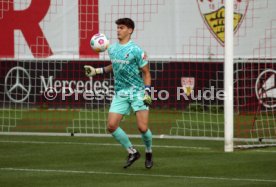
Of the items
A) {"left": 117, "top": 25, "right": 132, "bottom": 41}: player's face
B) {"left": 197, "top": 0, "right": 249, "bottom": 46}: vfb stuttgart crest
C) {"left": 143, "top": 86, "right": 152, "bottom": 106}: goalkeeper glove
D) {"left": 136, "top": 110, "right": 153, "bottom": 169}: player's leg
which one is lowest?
{"left": 136, "top": 110, "right": 153, "bottom": 169}: player's leg

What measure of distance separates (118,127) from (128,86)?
0.64m

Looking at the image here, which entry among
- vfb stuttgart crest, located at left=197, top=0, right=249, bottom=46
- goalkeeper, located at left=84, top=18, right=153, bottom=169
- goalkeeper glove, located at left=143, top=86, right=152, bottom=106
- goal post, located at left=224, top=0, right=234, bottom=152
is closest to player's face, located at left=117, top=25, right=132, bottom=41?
goalkeeper, located at left=84, top=18, right=153, bottom=169

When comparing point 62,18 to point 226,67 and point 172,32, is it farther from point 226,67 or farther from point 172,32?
point 226,67

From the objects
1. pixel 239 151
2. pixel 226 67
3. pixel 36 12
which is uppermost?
pixel 36 12

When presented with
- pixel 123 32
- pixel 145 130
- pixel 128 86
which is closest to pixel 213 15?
pixel 123 32

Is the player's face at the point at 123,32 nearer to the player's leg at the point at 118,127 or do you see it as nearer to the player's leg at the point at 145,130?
the player's leg at the point at 118,127

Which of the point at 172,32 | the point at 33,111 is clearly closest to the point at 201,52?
the point at 172,32

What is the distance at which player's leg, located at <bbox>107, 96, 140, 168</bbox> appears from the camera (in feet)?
45.5

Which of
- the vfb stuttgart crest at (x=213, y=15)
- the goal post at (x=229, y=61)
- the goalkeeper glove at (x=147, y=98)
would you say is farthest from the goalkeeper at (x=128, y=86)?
the vfb stuttgart crest at (x=213, y=15)

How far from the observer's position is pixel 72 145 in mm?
17453

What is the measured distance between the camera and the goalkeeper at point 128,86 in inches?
548

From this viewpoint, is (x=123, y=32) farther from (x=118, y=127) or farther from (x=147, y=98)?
(x=118, y=127)

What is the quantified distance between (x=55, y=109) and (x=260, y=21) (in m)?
9.81

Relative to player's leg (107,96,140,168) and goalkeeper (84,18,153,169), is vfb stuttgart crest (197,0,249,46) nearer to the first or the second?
goalkeeper (84,18,153,169)
